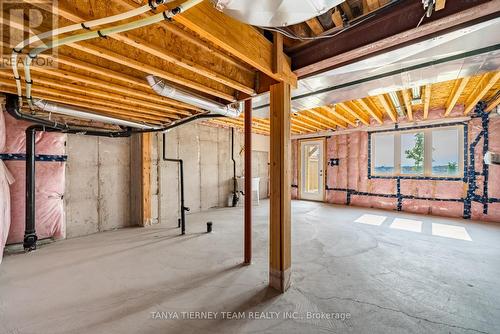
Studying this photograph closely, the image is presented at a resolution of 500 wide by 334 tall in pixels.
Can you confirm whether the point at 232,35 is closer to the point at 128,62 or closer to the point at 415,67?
the point at 128,62

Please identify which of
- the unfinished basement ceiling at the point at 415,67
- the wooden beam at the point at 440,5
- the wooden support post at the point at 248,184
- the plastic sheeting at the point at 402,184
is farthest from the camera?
the plastic sheeting at the point at 402,184

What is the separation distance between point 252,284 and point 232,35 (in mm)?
2209

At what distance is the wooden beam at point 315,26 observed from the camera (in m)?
1.58

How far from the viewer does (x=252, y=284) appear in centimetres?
212

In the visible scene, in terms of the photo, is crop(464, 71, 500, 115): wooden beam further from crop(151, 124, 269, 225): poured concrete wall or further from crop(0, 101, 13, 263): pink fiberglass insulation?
crop(0, 101, 13, 263): pink fiberglass insulation

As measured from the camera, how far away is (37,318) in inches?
64.9

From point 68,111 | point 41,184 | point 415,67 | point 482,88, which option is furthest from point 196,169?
point 482,88

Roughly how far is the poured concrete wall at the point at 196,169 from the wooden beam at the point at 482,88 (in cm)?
504

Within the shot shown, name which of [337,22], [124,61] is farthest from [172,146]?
[337,22]

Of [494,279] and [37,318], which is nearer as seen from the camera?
[37,318]

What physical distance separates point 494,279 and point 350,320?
1.84 meters

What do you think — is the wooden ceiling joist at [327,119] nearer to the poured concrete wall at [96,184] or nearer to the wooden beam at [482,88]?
the wooden beam at [482,88]

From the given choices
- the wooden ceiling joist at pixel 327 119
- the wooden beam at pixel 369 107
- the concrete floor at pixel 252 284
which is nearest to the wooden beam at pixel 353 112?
the wooden beam at pixel 369 107

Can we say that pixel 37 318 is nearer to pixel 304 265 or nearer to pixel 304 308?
pixel 304 308
